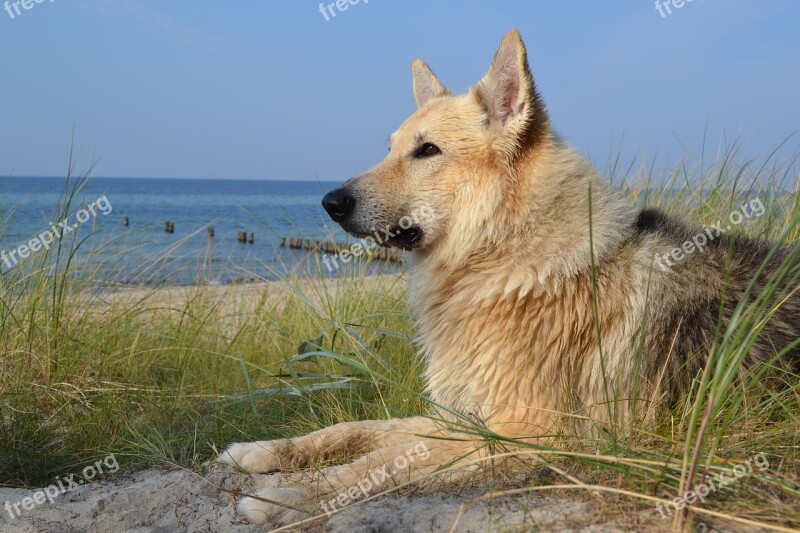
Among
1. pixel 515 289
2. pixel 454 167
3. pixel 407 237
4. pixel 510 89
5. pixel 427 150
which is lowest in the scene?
pixel 515 289

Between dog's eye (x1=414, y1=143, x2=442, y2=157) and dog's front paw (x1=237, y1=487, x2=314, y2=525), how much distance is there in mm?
1873

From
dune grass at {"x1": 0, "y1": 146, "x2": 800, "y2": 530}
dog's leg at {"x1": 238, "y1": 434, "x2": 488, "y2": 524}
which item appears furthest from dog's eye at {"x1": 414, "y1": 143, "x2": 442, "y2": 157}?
dog's leg at {"x1": 238, "y1": 434, "x2": 488, "y2": 524}

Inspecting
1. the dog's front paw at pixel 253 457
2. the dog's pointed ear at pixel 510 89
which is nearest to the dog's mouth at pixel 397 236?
the dog's pointed ear at pixel 510 89

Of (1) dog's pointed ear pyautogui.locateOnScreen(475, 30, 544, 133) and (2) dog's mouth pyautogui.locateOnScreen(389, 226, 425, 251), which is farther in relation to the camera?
(2) dog's mouth pyautogui.locateOnScreen(389, 226, 425, 251)

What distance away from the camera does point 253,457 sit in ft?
11.1

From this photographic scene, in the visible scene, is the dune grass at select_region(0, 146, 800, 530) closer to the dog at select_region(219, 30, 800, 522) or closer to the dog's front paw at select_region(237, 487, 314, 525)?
the dog at select_region(219, 30, 800, 522)

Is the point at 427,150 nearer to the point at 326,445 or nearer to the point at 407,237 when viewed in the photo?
the point at 407,237

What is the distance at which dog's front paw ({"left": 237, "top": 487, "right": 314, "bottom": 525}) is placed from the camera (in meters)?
2.66

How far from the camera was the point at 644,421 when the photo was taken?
2.86m

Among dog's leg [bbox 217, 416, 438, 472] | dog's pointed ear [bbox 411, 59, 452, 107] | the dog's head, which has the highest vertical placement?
dog's pointed ear [bbox 411, 59, 452, 107]

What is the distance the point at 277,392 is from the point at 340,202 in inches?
53.0

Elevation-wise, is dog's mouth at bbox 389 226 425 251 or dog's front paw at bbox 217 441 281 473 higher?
dog's mouth at bbox 389 226 425 251

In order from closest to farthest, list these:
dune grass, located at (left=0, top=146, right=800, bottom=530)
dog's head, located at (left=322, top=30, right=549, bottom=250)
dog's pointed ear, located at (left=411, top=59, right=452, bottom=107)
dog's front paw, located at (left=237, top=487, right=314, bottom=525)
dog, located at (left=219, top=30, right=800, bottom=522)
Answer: dune grass, located at (left=0, top=146, right=800, bottom=530) < dog's front paw, located at (left=237, top=487, right=314, bottom=525) < dog, located at (left=219, top=30, right=800, bottom=522) < dog's head, located at (left=322, top=30, right=549, bottom=250) < dog's pointed ear, located at (left=411, top=59, right=452, bottom=107)

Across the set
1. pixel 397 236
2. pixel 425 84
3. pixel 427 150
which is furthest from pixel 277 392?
pixel 425 84
